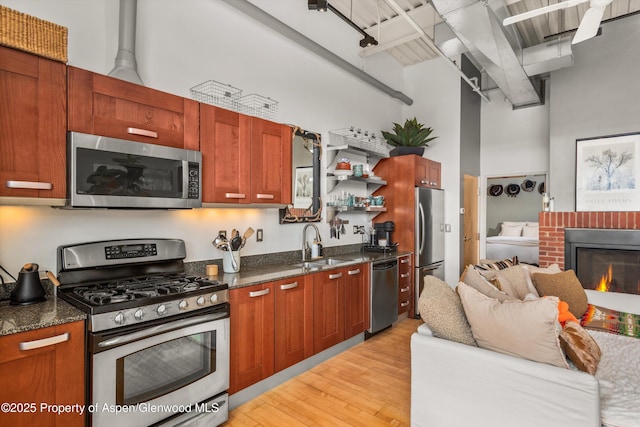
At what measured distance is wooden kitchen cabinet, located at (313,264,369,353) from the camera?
3.11 meters

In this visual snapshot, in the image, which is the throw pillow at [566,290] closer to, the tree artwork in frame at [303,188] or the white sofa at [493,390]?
the white sofa at [493,390]

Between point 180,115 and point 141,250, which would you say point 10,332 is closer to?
point 141,250

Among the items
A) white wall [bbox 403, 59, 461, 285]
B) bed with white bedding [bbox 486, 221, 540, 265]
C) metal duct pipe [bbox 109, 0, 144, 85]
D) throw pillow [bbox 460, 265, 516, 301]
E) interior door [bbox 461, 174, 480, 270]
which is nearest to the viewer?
throw pillow [bbox 460, 265, 516, 301]

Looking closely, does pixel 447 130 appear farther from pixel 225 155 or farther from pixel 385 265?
pixel 225 155

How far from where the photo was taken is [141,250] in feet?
8.05

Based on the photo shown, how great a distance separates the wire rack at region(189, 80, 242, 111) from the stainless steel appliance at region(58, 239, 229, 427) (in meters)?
1.24

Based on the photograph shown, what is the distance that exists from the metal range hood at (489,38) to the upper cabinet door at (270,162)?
1.79 metres

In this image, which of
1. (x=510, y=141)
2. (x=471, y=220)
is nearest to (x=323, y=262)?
(x=471, y=220)

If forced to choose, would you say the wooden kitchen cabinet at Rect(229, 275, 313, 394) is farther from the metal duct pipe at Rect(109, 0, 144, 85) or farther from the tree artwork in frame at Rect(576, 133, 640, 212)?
the tree artwork in frame at Rect(576, 133, 640, 212)

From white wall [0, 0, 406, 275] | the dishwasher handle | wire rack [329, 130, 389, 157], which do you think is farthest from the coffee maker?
wire rack [329, 130, 389, 157]

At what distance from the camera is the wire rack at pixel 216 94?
9.33ft

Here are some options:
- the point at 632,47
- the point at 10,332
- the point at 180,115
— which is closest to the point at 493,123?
the point at 632,47

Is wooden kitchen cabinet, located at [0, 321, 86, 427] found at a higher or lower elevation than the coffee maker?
lower

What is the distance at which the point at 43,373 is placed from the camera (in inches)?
60.8
